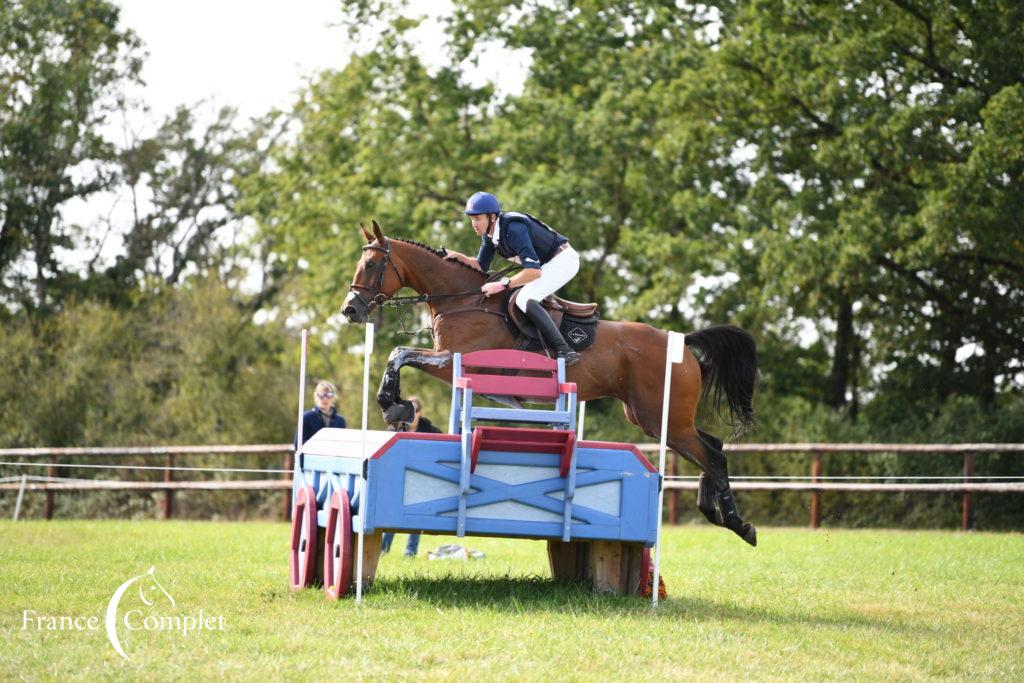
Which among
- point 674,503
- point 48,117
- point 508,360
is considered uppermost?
point 48,117

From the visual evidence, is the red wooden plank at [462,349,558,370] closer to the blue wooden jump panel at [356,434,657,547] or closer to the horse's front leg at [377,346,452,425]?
the horse's front leg at [377,346,452,425]

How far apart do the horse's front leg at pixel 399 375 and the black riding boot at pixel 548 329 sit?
0.63m

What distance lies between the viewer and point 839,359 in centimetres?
2070

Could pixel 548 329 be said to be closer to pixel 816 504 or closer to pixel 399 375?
pixel 399 375

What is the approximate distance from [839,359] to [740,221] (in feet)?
11.6

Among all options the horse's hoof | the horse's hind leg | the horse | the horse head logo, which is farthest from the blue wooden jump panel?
the horse's hind leg

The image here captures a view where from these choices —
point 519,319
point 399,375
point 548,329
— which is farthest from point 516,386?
point 519,319

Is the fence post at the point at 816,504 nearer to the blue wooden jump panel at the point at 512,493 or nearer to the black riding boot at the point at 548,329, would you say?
the black riding boot at the point at 548,329

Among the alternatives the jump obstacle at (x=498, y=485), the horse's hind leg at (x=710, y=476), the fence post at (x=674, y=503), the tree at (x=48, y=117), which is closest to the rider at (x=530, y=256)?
the jump obstacle at (x=498, y=485)

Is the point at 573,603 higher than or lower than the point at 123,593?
higher

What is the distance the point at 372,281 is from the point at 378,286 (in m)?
0.05

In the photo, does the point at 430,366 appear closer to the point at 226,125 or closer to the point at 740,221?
the point at 740,221

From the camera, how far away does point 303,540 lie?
7965 mm

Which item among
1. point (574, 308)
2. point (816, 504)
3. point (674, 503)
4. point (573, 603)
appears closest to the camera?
point (573, 603)
